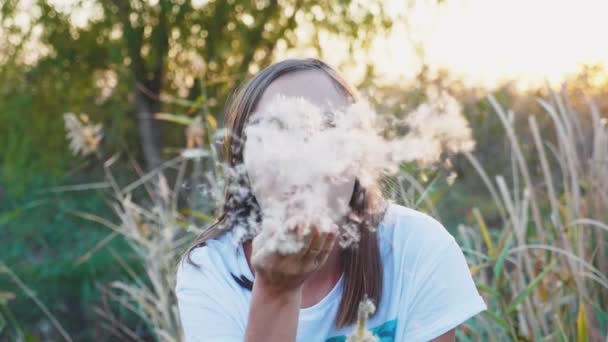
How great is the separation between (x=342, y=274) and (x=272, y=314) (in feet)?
1.66

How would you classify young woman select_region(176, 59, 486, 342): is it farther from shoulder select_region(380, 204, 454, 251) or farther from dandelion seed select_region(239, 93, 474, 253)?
dandelion seed select_region(239, 93, 474, 253)

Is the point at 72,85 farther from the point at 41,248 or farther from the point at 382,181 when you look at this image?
the point at 382,181

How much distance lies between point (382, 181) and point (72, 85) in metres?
3.61

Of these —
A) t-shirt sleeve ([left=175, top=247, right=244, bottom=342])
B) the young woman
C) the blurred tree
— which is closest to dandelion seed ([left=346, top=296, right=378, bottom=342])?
the young woman

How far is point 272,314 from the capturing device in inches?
40.5

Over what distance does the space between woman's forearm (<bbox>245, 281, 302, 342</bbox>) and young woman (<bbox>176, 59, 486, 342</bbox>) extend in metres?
0.25

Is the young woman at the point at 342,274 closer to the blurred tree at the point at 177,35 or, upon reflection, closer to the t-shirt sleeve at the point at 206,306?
the t-shirt sleeve at the point at 206,306

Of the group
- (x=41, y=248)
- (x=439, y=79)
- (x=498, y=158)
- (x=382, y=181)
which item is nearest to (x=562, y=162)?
(x=382, y=181)

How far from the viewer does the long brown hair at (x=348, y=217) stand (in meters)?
1.35

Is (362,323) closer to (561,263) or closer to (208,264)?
(208,264)

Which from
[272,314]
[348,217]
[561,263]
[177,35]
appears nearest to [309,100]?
[348,217]

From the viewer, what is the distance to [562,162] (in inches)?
80.6

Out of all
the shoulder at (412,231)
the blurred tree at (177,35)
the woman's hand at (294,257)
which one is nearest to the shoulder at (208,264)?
the shoulder at (412,231)

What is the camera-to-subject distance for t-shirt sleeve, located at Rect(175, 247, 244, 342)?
1358mm
